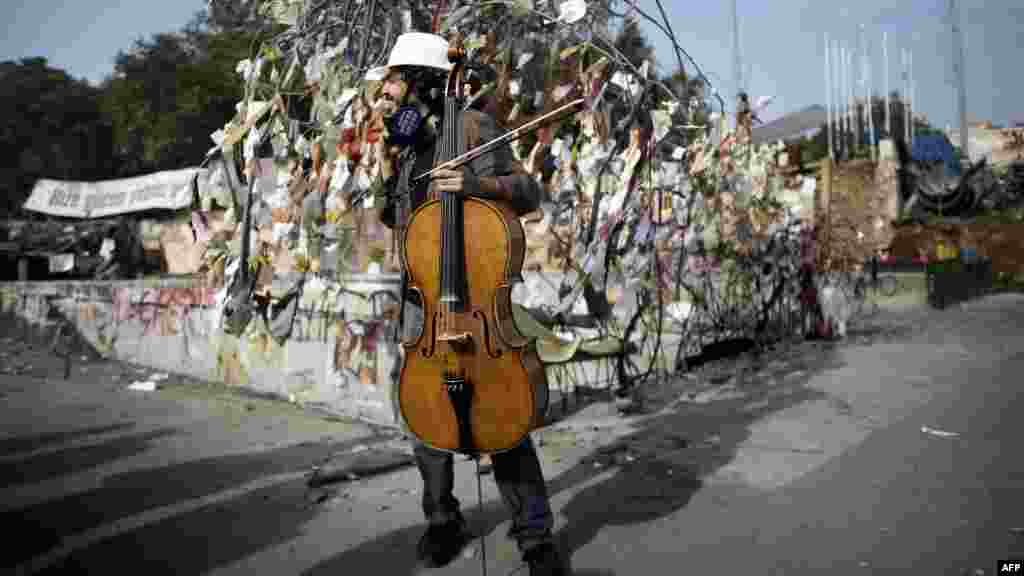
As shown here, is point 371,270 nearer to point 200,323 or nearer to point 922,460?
point 922,460

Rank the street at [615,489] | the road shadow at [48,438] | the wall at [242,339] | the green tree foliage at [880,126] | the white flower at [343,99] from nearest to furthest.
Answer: the street at [615,489] < the white flower at [343,99] < the road shadow at [48,438] < the wall at [242,339] < the green tree foliage at [880,126]

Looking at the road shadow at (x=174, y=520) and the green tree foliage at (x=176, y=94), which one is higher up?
the green tree foliage at (x=176, y=94)

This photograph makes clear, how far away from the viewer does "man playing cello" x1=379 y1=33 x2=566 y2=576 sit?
275cm

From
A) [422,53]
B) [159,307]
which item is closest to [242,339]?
[159,307]

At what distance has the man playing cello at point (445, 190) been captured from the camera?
2754 millimetres

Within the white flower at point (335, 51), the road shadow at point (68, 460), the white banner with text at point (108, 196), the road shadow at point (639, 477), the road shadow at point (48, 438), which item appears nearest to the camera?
the road shadow at point (639, 477)

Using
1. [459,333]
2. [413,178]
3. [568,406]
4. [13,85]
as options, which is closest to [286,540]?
[459,333]

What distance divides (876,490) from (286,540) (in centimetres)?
309

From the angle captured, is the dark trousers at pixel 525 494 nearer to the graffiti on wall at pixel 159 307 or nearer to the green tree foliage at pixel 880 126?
the graffiti on wall at pixel 159 307

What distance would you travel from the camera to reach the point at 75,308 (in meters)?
12.3

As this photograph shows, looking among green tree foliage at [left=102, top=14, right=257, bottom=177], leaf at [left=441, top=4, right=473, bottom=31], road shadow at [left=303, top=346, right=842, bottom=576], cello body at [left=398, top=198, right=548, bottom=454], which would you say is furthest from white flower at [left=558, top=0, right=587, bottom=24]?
green tree foliage at [left=102, top=14, right=257, bottom=177]

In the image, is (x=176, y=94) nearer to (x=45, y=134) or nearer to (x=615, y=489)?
(x=45, y=134)

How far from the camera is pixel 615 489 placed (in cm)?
395

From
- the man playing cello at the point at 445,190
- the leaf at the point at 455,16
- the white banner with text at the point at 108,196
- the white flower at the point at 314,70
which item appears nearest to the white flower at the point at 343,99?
the white flower at the point at 314,70
